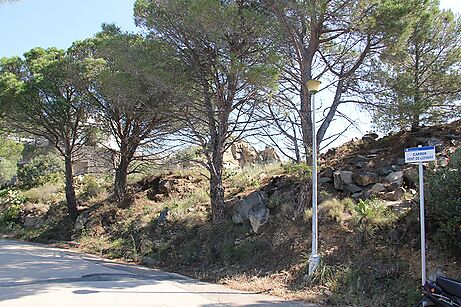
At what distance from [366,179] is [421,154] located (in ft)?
13.8

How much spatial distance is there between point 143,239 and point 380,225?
836 centimetres

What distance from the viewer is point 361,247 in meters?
8.33

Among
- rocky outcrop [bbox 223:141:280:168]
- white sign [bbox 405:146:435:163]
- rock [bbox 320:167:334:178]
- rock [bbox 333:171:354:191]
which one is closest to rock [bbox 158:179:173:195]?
rocky outcrop [bbox 223:141:280:168]

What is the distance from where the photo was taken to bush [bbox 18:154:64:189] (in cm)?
2630

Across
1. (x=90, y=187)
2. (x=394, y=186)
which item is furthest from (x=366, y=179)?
(x=90, y=187)

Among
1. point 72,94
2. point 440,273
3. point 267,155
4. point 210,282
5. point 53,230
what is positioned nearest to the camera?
point 440,273

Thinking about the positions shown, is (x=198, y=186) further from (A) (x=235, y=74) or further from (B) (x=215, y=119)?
(A) (x=235, y=74)

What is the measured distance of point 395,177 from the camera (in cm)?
1051

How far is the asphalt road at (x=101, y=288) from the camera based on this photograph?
266 inches

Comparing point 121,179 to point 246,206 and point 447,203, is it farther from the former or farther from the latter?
point 447,203

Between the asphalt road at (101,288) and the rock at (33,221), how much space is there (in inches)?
363

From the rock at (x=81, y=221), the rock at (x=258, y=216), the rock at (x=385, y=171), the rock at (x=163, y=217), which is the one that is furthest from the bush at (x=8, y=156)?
the rock at (x=385, y=171)

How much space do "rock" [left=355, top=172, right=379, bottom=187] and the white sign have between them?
402 centimetres

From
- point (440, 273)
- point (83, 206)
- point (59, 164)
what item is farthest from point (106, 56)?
point (59, 164)
